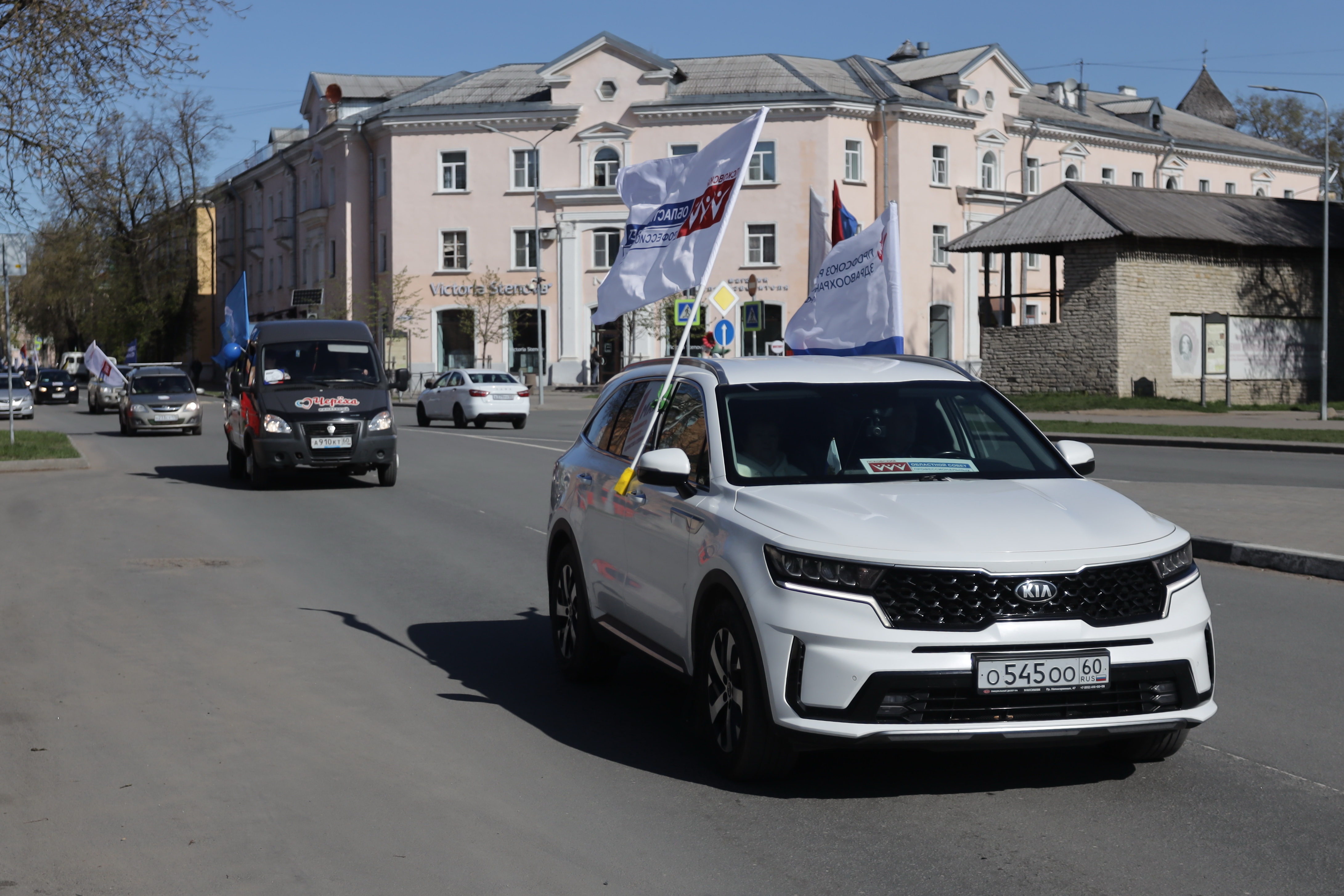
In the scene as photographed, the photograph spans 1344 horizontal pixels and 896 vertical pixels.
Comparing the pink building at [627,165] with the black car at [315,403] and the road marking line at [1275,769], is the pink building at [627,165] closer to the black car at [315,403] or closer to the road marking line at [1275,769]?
the black car at [315,403]

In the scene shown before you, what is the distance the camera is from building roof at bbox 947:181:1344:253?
135ft

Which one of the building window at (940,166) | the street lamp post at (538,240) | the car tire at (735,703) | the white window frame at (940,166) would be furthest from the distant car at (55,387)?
the car tire at (735,703)

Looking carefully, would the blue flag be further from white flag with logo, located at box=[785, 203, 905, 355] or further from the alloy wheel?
the alloy wheel

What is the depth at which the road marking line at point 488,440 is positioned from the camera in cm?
2734

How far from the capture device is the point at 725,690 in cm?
555

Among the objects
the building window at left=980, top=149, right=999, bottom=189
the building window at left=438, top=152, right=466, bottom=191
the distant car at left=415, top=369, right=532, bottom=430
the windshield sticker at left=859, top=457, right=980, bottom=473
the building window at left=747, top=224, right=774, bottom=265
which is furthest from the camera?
the building window at left=980, top=149, right=999, bottom=189

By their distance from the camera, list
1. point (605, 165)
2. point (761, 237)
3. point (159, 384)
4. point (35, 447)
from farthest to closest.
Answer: point (605, 165) → point (761, 237) → point (159, 384) → point (35, 447)

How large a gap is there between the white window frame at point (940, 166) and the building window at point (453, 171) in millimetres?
18676

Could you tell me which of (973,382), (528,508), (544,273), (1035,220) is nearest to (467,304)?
(544,273)

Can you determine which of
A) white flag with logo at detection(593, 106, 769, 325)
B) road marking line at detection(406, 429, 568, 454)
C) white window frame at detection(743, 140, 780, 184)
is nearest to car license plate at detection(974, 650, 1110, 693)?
white flag with logo at detection(593, 106, 769, 325)

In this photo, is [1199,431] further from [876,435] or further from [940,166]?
[940,166]

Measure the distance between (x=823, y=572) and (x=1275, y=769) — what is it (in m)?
2.02

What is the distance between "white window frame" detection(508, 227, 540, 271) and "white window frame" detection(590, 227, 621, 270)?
2586 millimetres

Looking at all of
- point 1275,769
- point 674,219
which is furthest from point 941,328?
point 1275,769
